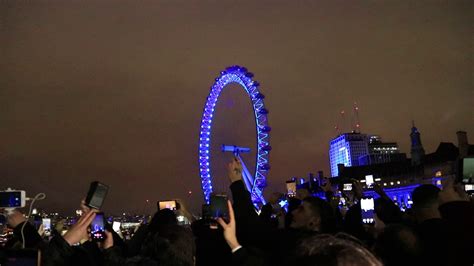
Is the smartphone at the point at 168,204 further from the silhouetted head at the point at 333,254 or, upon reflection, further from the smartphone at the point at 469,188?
the silhouetted head at the point at 333,254

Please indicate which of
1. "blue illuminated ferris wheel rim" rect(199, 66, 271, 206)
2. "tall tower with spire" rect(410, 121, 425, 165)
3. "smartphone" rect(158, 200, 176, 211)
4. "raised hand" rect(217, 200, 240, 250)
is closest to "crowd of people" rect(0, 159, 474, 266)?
"raised hand" rect(217, 200, 240, 250)

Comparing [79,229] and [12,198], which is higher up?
[12,198]

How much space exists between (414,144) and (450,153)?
14.2m

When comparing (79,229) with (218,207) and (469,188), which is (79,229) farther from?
(469,188)

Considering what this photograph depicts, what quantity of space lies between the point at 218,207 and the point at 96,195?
4.35 feet

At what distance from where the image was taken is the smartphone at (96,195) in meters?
4.20

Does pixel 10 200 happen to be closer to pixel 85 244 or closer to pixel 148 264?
pixel 85 244

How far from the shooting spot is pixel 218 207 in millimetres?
4812

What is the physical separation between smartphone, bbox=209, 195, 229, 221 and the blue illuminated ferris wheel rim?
131 feet

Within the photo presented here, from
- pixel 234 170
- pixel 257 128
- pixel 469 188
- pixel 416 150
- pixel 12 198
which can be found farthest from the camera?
pixel 416 150

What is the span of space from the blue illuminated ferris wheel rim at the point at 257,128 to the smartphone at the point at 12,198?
134 ft

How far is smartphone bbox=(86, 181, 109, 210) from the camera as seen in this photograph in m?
4.20

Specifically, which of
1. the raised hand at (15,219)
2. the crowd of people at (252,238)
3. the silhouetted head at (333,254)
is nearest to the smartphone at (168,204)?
the crowd of people at (252,238)

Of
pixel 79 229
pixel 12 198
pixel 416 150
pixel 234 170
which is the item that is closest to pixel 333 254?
pixel 79 229
